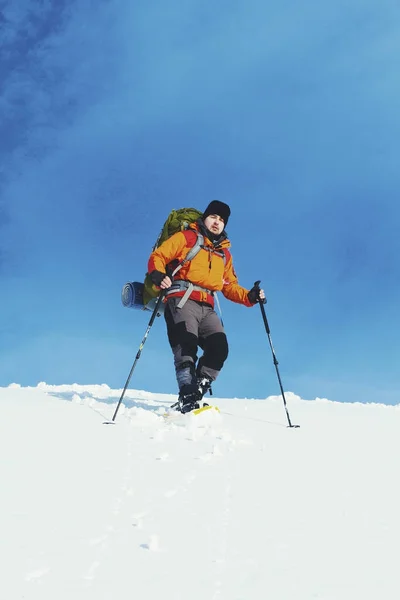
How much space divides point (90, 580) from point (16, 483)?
152 centimetres

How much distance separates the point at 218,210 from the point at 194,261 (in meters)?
0.99

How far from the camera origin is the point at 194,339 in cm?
754

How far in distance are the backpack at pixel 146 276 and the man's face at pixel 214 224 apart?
12.7 inches

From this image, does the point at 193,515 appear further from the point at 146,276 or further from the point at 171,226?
the point at 171,226

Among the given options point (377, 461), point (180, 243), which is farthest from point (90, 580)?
point (180, 243)

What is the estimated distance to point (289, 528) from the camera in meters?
2.91

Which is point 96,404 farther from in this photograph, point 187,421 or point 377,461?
point 377,461

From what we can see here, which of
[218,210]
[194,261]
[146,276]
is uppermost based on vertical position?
[218,210]

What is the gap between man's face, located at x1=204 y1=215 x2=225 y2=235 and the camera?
26.4 ft

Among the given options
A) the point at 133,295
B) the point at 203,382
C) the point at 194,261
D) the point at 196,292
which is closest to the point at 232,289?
the point at 196,292

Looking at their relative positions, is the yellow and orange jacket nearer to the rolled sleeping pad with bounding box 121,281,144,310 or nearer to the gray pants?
the gray pants

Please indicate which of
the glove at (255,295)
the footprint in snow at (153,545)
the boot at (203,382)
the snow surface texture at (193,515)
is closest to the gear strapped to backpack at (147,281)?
the glove at (255,295)

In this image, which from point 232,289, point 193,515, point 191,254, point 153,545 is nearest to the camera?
point 153,545

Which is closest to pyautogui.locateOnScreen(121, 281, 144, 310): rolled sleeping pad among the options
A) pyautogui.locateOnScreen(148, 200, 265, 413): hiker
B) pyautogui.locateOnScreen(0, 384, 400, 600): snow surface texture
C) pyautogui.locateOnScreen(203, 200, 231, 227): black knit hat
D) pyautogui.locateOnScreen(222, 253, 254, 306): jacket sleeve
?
pyautogui.locateOnScreen(148, 200, 265, 413): hiker
